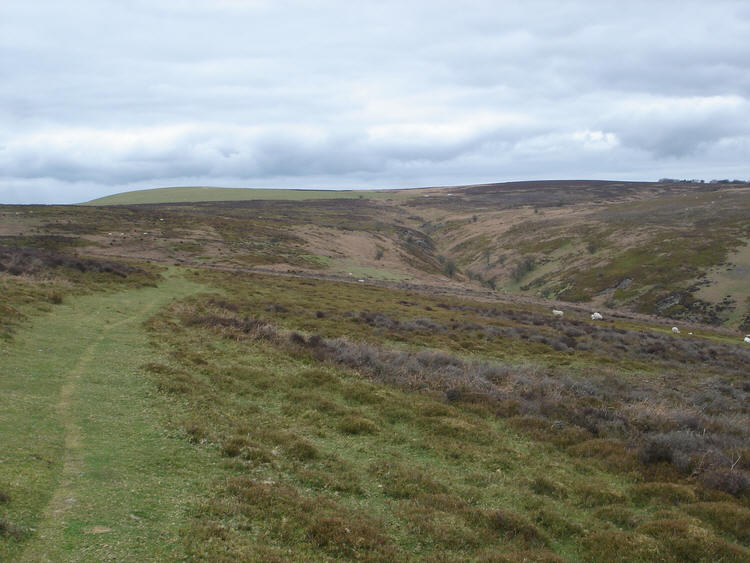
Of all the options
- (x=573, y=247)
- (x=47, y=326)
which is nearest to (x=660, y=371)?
(x=47, y=326)

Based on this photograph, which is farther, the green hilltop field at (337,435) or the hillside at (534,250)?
the hillside at (534,250)

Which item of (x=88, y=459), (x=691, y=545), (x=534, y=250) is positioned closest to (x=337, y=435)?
(x=88, y=459)

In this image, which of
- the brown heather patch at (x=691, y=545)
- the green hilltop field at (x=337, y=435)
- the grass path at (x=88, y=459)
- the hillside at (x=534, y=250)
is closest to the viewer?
the grass path at (x=88, y=459)

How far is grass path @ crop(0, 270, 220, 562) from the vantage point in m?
6.88

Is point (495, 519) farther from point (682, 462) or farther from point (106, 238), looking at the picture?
point (106, 238)

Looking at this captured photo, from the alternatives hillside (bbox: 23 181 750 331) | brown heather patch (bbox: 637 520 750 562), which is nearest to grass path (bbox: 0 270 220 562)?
brown heather patch (bbox: 637 520 750 562)

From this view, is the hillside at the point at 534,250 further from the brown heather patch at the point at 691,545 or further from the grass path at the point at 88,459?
the brown heather patch at the point at 691,545

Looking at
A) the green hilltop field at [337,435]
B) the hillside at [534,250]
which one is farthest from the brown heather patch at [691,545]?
the hillside at [534,250]

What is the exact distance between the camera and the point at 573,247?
4589 inches

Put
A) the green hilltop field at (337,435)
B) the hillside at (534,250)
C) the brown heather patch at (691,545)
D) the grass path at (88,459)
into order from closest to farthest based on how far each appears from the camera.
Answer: the grass path at (88,459) → the green hilltop field at (337,435) → the brown heather patch at (691,545) → the hillside at (534,250)

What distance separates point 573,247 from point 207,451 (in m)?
120

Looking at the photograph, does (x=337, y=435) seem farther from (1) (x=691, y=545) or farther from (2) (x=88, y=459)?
(1) (x=691, y=545)

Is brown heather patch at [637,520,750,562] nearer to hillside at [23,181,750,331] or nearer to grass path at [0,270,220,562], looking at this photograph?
grass path at [0,270,220,562]

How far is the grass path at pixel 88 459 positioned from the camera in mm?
6879
